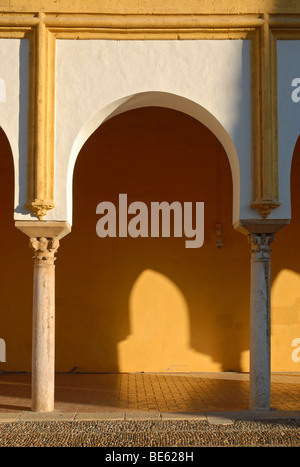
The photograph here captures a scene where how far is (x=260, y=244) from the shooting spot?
8.07 m

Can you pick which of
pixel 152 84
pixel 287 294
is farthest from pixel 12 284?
pixel 287 294

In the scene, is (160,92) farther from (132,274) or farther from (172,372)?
(172,372)

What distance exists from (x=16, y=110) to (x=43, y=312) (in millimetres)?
2606

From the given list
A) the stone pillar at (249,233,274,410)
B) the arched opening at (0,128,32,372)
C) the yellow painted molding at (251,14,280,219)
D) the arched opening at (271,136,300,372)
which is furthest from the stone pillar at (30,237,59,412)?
the arched opening at (271,136,300,372)

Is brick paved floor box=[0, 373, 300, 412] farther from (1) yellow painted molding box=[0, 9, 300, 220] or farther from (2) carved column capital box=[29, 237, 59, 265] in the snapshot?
(1) yellow painted molding box=[0, 9, 300, 220]

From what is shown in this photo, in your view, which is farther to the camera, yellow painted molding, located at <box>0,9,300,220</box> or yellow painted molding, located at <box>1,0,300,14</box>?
yellow painted molding, located at <box>1,0,300,14</box>

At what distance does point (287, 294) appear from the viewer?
11156 mm

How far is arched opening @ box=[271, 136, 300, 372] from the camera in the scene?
11.0 metres

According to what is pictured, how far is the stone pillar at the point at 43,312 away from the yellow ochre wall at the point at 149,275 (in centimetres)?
311

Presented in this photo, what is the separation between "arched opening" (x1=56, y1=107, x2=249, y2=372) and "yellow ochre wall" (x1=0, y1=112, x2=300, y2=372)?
0.06ft

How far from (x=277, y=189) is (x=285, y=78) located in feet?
4.77

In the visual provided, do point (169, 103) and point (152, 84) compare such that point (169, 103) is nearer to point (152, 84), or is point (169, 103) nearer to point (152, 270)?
point (152, 84)

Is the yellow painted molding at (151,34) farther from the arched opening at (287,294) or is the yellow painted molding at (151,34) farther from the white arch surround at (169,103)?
the arched opening at (287,294)

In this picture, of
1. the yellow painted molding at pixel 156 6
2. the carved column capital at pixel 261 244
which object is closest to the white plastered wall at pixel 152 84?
the carved column capital at pixel 261 244
